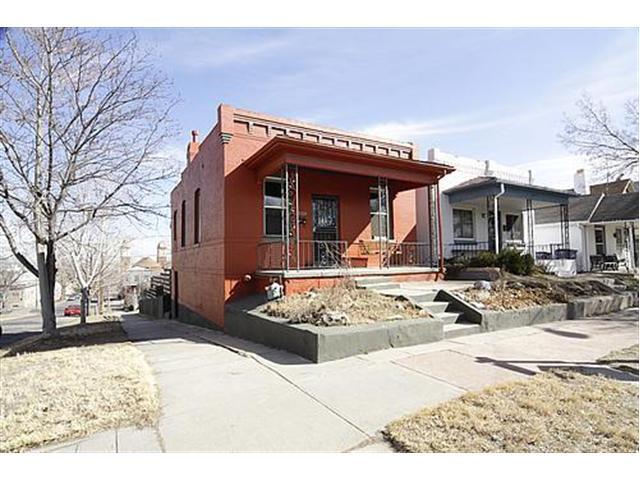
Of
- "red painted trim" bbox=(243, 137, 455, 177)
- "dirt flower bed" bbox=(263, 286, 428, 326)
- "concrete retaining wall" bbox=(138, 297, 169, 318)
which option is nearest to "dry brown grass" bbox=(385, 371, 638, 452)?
"dirt flower bed" bbox=(263, 286, 428, 326)

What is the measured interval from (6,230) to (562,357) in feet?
45.9

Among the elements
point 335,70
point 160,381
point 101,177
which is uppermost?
point 335,70

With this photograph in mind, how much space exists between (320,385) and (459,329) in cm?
364

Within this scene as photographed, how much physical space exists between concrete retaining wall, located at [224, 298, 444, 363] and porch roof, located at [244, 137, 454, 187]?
154 inches

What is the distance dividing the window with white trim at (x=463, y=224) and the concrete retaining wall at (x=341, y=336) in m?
9.84

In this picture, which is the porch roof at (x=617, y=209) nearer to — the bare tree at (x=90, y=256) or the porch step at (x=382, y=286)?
the porch step at (x=382, y=286)

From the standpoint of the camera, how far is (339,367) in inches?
218

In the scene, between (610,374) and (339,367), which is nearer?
(610,374)

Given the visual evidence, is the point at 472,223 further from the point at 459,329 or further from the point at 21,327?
the point at 21,327

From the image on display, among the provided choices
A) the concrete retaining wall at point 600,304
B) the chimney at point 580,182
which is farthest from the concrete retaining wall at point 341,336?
the chimney at point 580,182

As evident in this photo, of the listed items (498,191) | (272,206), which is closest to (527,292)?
(498,191)

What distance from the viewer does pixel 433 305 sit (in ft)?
26.8
